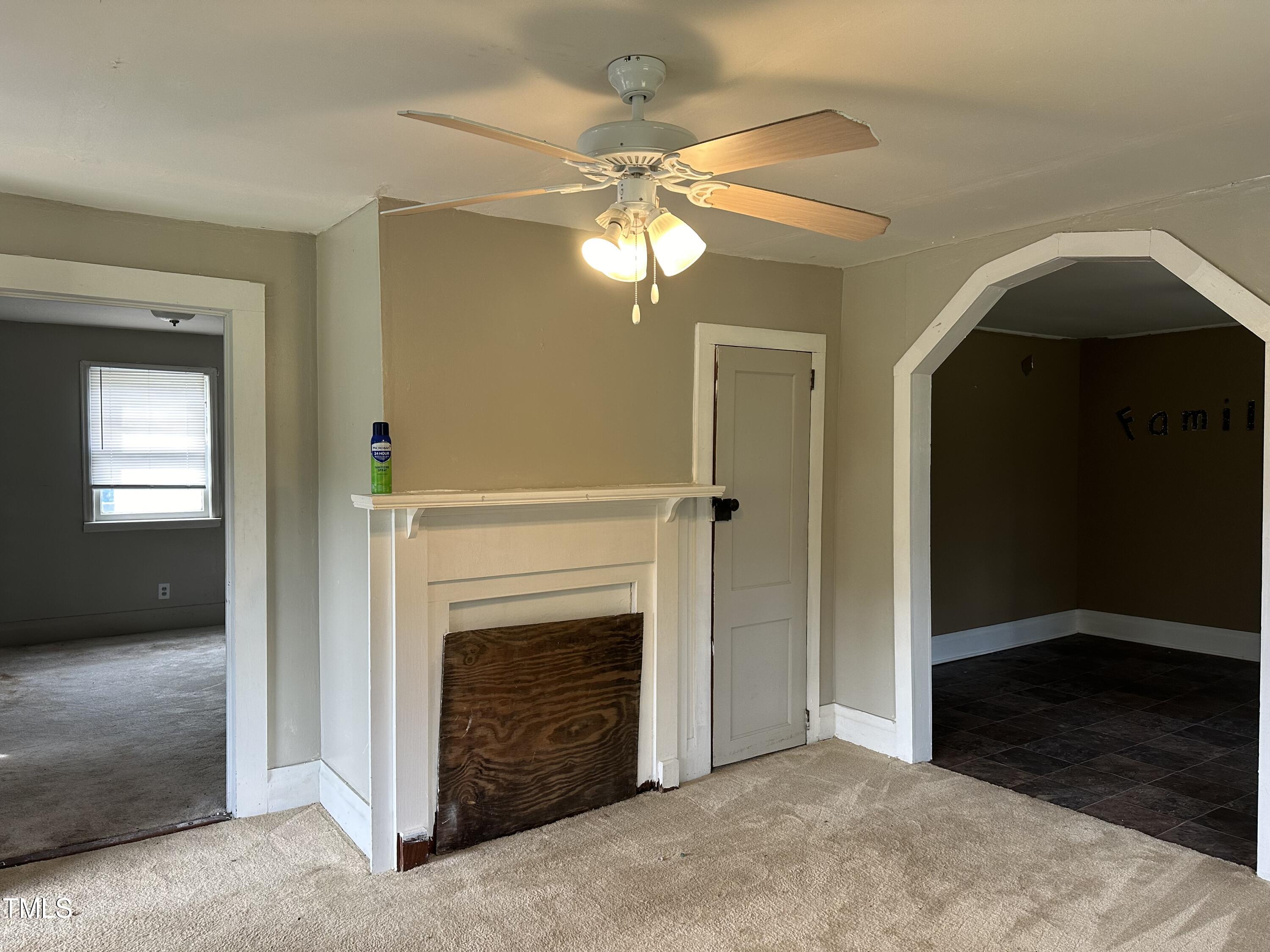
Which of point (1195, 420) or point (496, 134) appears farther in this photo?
point (1195, 420)

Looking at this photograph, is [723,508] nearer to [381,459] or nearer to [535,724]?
[535,724]

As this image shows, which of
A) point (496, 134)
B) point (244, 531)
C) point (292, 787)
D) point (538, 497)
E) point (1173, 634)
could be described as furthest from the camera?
point (1173, 634)

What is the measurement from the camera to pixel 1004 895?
2.71 m

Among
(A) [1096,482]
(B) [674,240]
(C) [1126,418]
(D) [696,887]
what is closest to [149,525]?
(D) [696,887]

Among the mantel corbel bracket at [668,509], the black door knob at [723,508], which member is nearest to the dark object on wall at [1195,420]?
the black door knob at [723,508]

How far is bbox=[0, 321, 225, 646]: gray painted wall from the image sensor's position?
6090 mm

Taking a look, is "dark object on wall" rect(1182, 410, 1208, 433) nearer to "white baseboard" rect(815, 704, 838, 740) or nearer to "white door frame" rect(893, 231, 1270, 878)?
"white door frame" rect(893, 231, 1270, 878)

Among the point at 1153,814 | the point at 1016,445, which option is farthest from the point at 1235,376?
the point at 1153,814

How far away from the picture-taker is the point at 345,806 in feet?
10.4

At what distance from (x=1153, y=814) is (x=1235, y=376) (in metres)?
3.72

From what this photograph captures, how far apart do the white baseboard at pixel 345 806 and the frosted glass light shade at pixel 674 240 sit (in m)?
2.08

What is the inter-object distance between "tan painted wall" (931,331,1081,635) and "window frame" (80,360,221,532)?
5.16 m

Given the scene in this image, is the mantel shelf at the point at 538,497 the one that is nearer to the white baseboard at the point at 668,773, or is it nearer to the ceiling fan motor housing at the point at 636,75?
the white baseboard at the point at 668,773

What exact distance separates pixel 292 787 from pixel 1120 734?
146 inches
